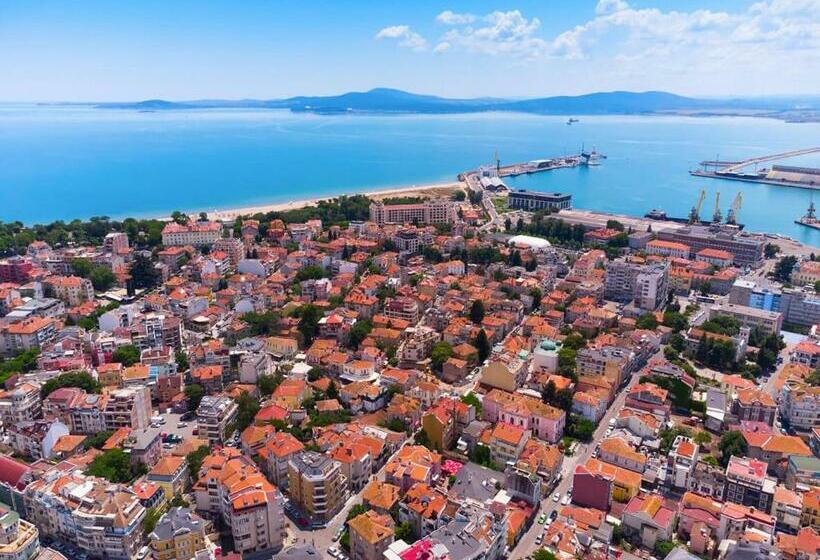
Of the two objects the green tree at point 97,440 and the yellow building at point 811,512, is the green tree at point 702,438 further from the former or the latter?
the green tree at point 97,440

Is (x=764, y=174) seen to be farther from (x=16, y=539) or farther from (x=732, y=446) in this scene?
(x=16, y=539)

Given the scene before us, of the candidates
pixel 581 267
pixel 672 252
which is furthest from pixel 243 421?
pixel 672 252

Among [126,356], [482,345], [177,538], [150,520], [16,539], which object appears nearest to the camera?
[177,538]

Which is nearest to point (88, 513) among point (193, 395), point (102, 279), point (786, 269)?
point (193, 395)

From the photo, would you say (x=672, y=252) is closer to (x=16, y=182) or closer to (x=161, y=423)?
(x=161, y=423)

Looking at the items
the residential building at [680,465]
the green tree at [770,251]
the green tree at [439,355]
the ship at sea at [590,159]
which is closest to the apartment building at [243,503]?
the green tree at [439,355]
